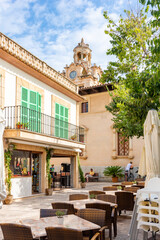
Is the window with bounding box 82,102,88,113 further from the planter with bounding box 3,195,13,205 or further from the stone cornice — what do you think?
the planter with bounding box 3,195,13,205

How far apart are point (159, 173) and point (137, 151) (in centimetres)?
1715

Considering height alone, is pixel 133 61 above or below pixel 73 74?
below

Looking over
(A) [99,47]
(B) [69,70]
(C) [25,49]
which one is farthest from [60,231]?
(B) [69,70]

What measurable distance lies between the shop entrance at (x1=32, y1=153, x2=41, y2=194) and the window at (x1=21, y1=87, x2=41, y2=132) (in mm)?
1793

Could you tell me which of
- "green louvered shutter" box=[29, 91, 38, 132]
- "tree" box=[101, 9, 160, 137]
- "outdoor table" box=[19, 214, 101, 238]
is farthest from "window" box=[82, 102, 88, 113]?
"outdoor table" box=[19, 214, 101, 238]

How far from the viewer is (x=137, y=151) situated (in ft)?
80.5

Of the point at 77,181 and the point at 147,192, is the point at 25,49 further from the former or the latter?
the point at 147,192

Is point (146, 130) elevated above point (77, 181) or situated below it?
above

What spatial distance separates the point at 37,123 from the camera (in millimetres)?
14969

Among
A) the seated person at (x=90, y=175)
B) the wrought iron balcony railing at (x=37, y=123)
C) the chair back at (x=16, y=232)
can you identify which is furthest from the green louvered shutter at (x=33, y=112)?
the seated person at (x=90, y=175)

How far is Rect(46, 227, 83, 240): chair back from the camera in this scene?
397cm

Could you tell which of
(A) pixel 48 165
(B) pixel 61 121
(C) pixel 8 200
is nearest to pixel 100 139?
(B) pixel 61 121

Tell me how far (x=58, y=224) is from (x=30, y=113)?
414 inches

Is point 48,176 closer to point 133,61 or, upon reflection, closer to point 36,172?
point 36,172
